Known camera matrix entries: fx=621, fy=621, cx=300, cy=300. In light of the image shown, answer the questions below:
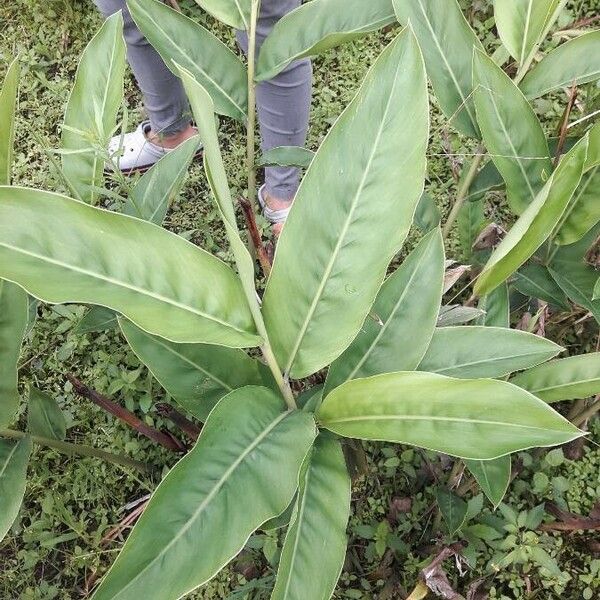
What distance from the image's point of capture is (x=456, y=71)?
0.96 m

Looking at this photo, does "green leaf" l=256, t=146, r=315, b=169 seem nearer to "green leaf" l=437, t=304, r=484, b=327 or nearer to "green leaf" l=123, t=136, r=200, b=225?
"green leaf" l=123, t=136, r=200, b=225

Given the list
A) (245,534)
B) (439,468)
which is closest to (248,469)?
(245,534)

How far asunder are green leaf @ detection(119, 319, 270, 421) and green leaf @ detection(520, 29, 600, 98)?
0.62 m

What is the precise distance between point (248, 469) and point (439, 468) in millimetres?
814

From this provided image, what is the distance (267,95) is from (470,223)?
1.83ft

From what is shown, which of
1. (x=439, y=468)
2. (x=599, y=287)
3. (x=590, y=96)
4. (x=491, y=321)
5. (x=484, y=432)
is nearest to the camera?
(x=484, y=432)

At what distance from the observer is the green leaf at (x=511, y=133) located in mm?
891

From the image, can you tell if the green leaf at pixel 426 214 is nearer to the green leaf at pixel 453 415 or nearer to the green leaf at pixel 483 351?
the green leaf at pixel 483 351

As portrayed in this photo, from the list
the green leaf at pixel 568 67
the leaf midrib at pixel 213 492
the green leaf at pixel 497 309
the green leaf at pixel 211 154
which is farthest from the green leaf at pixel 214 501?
the green leaf at pixel 568 67

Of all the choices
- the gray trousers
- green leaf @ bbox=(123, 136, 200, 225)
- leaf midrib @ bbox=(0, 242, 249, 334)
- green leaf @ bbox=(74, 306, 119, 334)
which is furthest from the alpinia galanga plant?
the gray trousers

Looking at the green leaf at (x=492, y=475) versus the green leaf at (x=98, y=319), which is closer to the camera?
the green leaf at (x=492, y=475)

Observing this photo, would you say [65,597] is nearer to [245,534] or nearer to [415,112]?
[245,534]

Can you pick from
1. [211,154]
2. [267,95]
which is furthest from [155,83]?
[211,154]

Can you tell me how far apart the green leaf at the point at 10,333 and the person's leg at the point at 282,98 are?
74cm
